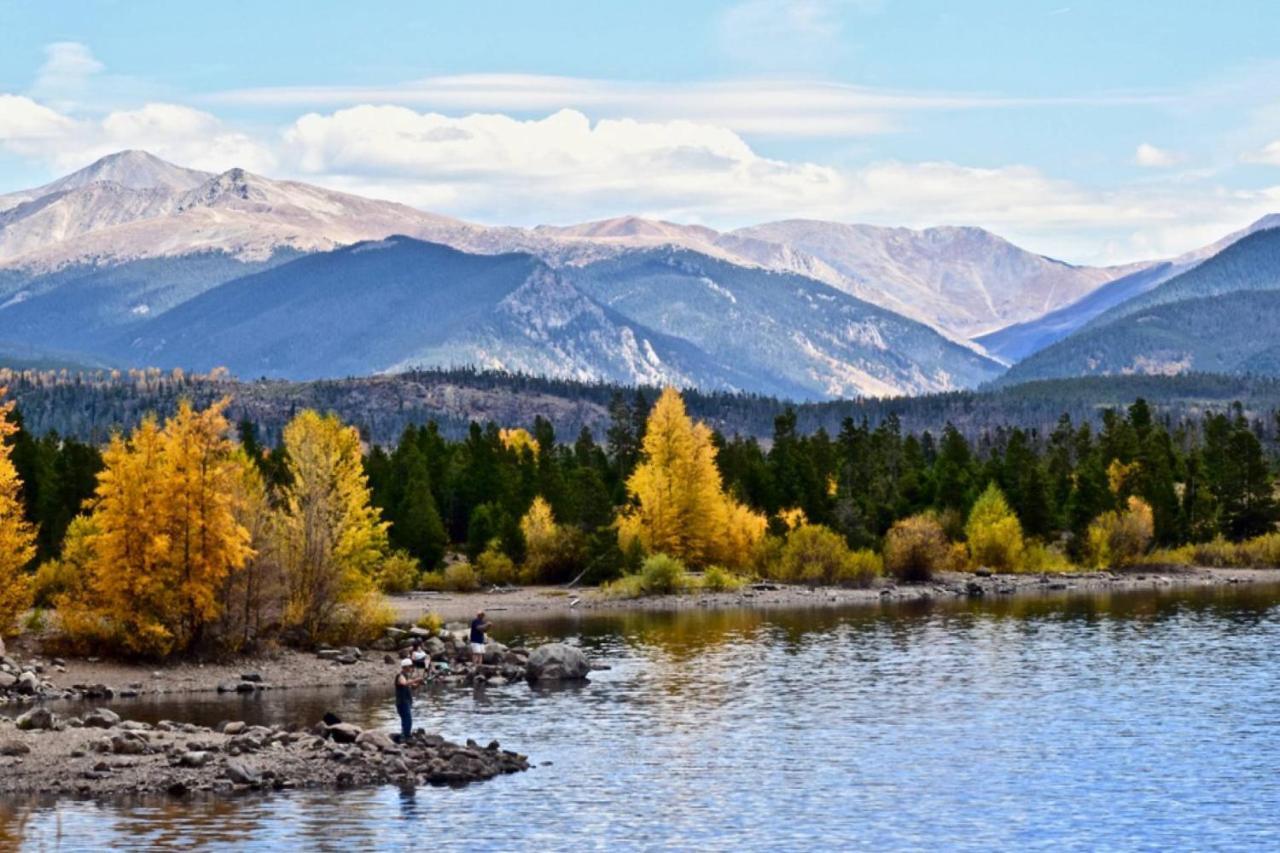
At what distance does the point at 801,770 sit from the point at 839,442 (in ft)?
392

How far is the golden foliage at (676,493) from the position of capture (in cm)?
13250

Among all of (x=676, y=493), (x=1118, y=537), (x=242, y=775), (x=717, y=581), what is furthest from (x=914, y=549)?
(x=242, y=775)

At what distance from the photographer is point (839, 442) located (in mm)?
175875

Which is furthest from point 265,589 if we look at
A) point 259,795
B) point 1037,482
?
point 1037,482

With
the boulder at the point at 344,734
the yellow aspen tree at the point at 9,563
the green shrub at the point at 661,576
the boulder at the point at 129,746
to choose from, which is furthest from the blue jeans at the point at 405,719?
the green shrub at the point at 661,576

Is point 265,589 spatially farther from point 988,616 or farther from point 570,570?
point 570,570

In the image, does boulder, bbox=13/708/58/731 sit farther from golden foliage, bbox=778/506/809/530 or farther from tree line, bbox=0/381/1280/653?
golden foliage, bbox=778/506/809/530

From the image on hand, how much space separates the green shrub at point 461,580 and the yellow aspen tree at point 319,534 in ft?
126

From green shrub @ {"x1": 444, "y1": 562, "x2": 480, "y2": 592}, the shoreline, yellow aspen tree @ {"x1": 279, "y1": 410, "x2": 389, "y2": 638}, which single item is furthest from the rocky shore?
green shrub @ {"x1": 444, "y1": 562, "x2": 480, "y2": 592}

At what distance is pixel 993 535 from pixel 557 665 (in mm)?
70660

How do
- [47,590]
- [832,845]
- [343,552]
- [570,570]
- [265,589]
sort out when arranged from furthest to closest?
[570,570]
[47,590]
[343,552]
[265,589]
[832,845]

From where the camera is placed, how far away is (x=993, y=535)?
475ft

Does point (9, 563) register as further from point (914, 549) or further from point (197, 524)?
point (914, 549)

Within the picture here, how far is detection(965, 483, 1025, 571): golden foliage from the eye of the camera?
476 feet
